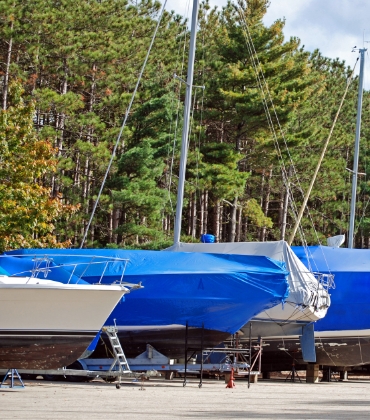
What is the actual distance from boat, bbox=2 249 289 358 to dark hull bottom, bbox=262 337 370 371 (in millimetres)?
3835

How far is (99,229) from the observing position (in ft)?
148

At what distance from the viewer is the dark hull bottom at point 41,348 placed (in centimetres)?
1441

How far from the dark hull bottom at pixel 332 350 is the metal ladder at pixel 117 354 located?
6.06m

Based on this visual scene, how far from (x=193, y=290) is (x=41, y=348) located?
3936 mm

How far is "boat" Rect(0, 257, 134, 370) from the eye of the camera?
14.2 metres

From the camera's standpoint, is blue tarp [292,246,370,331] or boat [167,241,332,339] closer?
boat [167,241,332,339]

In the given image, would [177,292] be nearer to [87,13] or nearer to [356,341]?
[356,341]

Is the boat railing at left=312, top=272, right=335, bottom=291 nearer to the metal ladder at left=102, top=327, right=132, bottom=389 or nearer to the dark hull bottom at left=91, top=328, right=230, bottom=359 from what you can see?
the dark hull bottom at left=91, top=328, right=230, bottom=359

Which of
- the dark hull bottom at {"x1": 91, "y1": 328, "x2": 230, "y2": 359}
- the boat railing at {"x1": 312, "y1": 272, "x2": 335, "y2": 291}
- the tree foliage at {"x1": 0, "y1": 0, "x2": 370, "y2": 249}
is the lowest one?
the dark hull bottom at {"x1": 91, "y1": 328, "x2": 230, "y2": 359}

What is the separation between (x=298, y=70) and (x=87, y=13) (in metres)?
12.4

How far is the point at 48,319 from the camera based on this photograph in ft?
47.9

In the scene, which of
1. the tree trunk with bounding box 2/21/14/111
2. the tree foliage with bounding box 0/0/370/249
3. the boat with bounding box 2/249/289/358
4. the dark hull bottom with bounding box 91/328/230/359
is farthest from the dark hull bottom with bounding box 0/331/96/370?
the tree trunk with bounding box 2/21/14/111

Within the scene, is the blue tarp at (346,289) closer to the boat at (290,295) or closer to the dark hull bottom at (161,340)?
the boat at (290,295)

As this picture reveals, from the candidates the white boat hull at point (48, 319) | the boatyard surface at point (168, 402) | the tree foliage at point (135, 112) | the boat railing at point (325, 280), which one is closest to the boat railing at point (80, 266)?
the white boat hull at point (48, 319)
